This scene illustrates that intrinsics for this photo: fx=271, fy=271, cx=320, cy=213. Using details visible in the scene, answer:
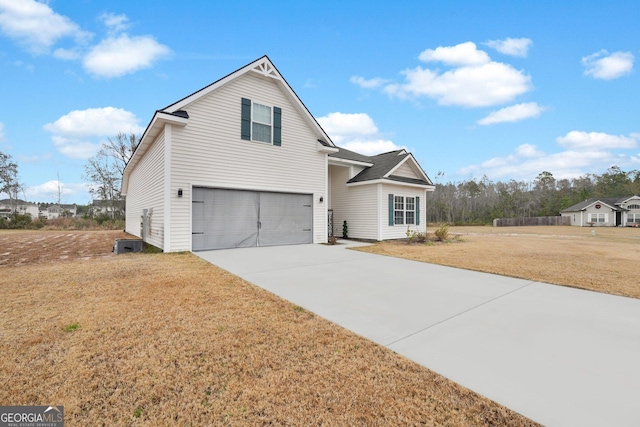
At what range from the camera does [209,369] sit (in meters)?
2.30

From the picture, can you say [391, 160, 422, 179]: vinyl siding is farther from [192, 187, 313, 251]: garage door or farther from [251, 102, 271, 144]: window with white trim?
[251, 102, 271, 144]: window with white trim

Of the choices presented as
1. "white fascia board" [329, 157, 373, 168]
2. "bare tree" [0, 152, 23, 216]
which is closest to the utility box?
"white fascia board" [329, 157, 373, 168]

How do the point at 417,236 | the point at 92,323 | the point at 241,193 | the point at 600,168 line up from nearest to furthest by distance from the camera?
1. the point at 92,323
2. the point at 241,193
3. the point at 417,236
4. the point at 600,168

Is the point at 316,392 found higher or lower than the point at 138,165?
lower

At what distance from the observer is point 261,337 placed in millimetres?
2912

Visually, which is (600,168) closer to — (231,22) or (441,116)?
(441,116)

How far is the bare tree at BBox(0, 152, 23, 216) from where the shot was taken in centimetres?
3027

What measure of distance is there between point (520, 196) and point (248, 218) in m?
57.6

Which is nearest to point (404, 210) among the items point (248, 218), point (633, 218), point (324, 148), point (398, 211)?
point (398, 211)

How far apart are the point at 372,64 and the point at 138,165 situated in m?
14.0

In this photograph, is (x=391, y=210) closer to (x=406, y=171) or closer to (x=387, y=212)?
(x=387, y=212)

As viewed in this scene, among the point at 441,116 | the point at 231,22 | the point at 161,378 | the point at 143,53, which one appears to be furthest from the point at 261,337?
the point at 441,116

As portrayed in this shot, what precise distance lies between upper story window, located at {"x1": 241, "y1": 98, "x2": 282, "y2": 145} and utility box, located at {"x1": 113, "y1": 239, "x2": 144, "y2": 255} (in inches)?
207

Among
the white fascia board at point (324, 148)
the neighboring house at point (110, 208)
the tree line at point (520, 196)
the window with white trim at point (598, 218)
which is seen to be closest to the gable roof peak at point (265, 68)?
the white fascia board at point (324, 148)
